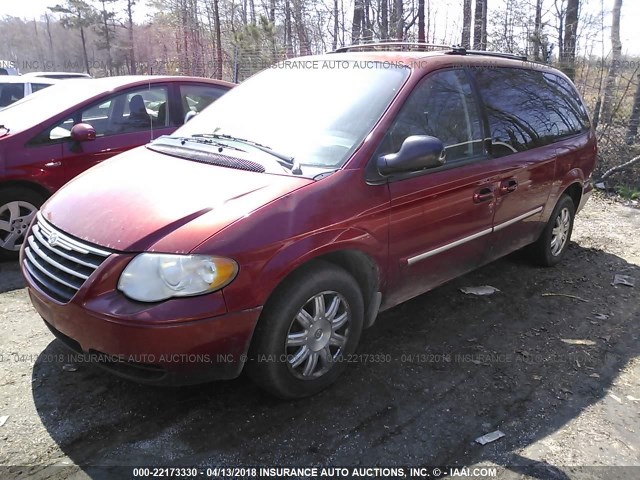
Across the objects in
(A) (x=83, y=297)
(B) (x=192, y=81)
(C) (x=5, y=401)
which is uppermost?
(B) (x=192, y=81)

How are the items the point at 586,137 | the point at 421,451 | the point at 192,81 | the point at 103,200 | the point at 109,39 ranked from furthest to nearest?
1. the point at 109,39
2. the point at 192,81
3. the point at 586,137
4. the point at 103,200
5. the point at 421,451

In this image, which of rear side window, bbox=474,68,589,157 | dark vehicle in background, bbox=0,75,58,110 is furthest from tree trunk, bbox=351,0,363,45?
rear side window, bbox=474,68,589,157

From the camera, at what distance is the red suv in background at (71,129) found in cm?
495

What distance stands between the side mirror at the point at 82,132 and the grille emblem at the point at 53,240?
9.01 ft

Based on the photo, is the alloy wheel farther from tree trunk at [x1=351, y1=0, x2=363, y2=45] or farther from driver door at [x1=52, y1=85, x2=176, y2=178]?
tree trunk at [x1=351, y1=0, x2=363, y2=45]

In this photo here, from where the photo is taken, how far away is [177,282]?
7.75 feet

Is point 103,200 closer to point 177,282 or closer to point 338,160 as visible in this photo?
point 177,282

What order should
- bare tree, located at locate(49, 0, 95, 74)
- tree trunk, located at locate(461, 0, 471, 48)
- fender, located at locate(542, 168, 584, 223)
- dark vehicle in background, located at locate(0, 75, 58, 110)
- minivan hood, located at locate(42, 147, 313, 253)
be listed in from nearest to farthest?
minivan hood, located at locate(42, 147, 313, 253) → fender, located at locate(542, 168, 584, 223) → dark vehicle in background, located at locate(0, 75, 58, 110) → tree trunk, located at locate(461, 0, 471, 48) → bare tree, located at locate(49, 0, 95, 74)

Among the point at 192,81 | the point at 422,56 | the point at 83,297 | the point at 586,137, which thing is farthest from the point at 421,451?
the point at 192,81

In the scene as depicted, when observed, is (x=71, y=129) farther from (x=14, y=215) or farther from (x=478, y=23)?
(x=478, y=23)

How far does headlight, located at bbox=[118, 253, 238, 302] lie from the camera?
7.73 feet

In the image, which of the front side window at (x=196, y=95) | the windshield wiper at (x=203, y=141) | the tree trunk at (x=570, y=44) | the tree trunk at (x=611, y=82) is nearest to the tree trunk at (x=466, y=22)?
the tree trunk at (x=570, y=44)

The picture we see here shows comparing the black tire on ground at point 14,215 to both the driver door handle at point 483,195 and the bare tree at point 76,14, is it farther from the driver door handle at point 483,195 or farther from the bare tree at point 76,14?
the bare tree at point 76,14

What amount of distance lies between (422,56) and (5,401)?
3.36m
